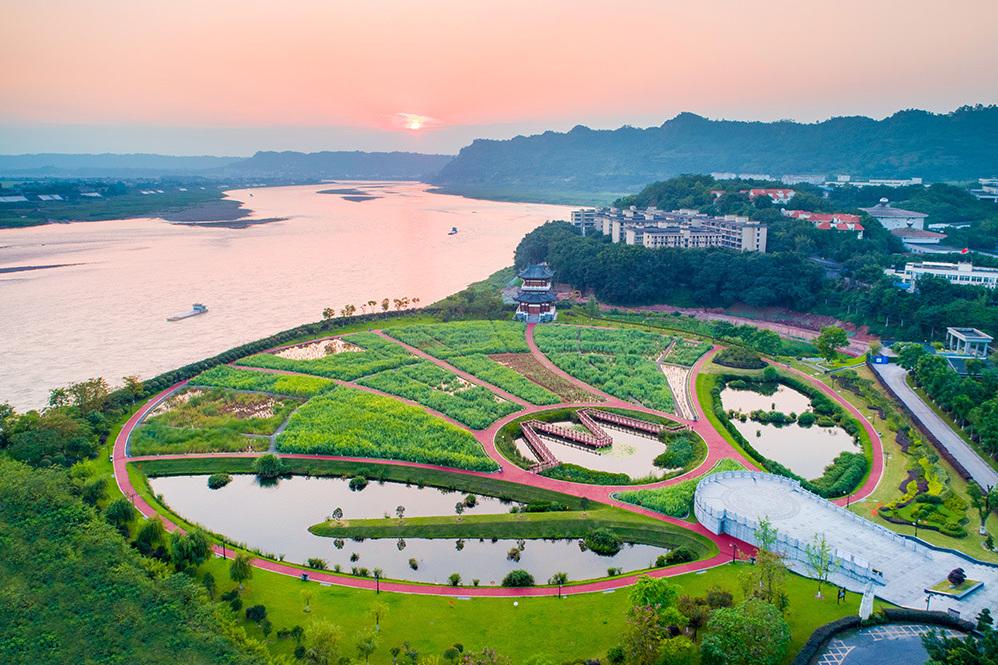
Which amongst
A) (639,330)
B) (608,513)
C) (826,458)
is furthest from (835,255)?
(608,513)

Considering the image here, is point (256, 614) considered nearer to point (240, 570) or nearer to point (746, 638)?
point (240, 570)

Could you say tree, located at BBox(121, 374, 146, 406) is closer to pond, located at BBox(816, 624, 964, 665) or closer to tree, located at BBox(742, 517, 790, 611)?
tree, located at BBox(742, 517, 790, 611)

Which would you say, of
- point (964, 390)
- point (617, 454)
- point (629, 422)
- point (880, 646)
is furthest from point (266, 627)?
point (964, 390)

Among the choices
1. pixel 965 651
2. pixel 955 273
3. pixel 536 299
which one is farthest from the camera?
pixel 536 299

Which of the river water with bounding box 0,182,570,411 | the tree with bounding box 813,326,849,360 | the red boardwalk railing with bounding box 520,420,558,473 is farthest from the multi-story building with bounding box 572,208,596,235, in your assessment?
the red boardwalk railing with bounding box 520,420,558,473

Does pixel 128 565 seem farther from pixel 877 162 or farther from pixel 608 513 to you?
pixel 877 162

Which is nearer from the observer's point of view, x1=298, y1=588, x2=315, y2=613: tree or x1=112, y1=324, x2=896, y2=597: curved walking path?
x1=298, y1=588, x2=315, y2=613: tree
